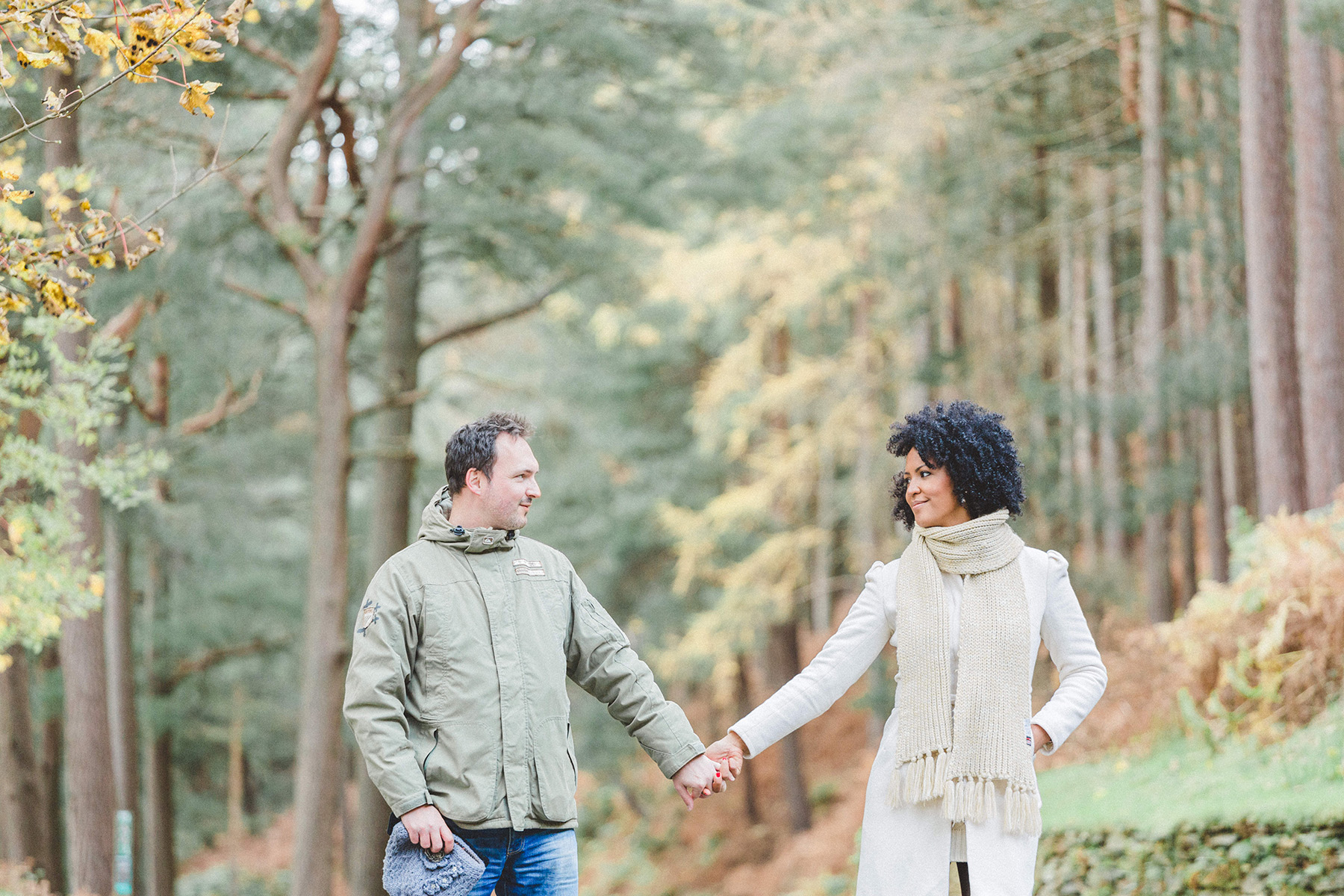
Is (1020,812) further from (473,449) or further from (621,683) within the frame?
(473,449)

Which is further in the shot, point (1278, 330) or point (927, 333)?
point (927, 333)

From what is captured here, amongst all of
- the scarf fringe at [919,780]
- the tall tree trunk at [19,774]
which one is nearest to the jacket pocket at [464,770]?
the scarf fringe at [919,780]

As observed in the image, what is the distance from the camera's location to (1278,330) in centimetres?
1079

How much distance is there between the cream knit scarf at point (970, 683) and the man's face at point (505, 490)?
1208 mm

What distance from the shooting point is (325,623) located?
1115cm

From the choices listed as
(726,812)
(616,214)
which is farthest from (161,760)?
(616,214)

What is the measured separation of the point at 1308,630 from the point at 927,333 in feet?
33.4

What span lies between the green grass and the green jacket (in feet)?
14.1

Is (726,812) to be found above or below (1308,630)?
below

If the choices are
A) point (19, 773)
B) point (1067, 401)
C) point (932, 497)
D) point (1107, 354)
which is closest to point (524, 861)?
point (932, 497)

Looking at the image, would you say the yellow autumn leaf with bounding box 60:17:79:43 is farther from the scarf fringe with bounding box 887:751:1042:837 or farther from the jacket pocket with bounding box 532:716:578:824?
the scarf fringe with bounding box 887:751:1042:837

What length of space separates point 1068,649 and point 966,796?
0.64m

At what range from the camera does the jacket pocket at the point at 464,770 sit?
3.66m

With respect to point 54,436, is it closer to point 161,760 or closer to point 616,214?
point 616,214
